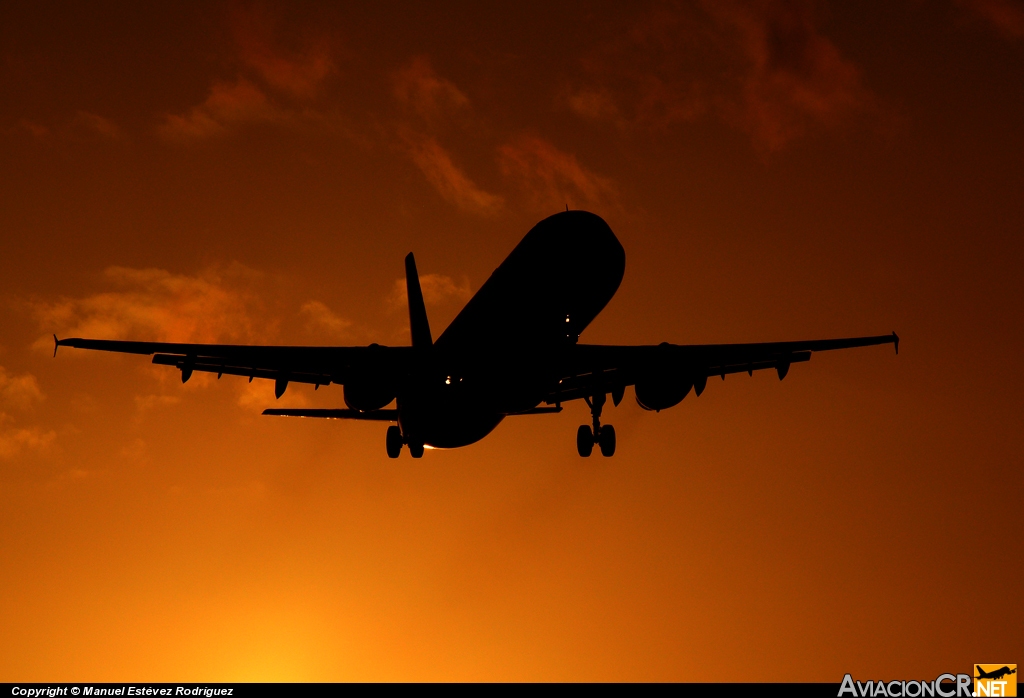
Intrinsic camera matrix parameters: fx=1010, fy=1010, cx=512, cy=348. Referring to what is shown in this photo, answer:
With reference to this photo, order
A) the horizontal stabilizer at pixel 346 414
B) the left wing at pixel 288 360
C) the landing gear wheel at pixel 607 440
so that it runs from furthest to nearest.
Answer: the landing gear wheel at pixel 607 440
the horizontal stabilizer at pixel 346 414
the left wing at pixel 288 360

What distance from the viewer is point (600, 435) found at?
47.7 metres

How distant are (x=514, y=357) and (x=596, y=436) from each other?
34.5ft

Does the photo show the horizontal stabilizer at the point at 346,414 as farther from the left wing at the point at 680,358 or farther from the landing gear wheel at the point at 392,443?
the left wing at the point at 680,358

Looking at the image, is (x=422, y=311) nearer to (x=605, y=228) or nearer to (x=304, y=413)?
(x=304, y=413)

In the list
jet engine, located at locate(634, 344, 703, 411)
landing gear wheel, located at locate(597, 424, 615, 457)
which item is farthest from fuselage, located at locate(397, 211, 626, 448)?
landing gear wheel, located at locate(597, 424, 615, 457)

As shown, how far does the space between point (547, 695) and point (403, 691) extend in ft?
15.2

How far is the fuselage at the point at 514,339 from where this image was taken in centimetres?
3869

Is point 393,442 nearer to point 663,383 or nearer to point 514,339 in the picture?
point 514,339

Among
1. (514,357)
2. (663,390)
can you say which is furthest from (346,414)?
(663,390)

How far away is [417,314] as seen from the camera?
52531mm

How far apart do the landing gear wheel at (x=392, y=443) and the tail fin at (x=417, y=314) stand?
18.4 ft

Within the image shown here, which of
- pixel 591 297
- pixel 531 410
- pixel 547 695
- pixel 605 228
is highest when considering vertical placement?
pixel 605 228

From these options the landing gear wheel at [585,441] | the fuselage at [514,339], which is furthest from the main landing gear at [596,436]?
the fuselage at [514,339]

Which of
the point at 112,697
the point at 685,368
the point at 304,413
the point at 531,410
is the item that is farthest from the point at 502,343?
the point at 112,697
